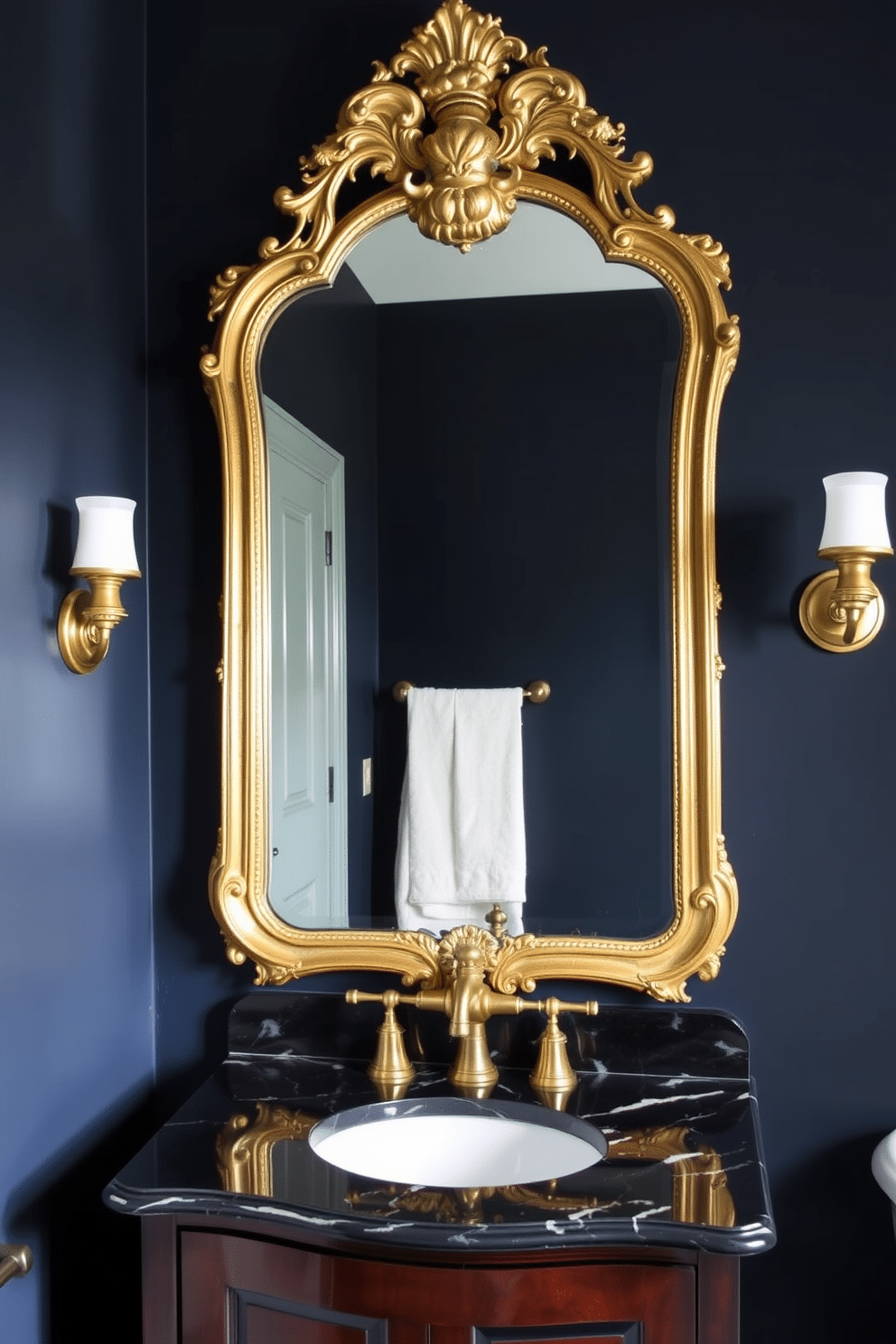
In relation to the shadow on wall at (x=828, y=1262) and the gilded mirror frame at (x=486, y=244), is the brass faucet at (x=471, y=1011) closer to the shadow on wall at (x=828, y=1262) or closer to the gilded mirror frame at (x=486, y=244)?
the gilded mirror frame at (x=486, y=244)

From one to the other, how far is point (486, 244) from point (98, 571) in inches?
28.8

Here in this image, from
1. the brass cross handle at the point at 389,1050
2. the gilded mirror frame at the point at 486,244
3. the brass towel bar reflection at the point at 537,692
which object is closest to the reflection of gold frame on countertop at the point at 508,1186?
the brass cross handle at the point at 389,1050

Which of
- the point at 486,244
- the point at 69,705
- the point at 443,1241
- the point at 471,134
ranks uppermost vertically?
the point at 471,134

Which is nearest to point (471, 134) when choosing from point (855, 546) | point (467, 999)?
point (855, 546)

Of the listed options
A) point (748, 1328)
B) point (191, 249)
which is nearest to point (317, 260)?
point (191, 249)

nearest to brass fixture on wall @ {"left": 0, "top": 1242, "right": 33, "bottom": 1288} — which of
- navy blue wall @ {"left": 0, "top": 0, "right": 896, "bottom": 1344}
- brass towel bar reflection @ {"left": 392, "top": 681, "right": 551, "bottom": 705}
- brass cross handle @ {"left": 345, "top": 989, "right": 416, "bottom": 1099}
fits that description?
navy blue wall @ {"left": 0, "top": 0, "right": 896, "bottom": 1344}

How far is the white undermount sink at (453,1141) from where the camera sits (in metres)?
1.48

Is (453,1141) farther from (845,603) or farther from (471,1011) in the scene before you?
(845,603)

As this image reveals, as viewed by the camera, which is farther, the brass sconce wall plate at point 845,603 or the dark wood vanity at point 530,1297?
the brass sconce wall plate at point 845,603

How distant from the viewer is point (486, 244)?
65.1 inches

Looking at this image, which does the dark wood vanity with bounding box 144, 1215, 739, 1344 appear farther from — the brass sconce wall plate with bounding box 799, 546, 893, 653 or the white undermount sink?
the brass sconce wall plate with bounding box 799, 546, 893, 653

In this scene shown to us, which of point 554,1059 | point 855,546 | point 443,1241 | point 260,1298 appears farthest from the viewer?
point 554,1059

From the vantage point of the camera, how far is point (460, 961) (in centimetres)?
162

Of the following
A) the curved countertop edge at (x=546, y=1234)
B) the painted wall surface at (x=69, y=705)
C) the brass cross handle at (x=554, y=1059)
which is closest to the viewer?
the curved countertop edge at (x=546, y=1234)
